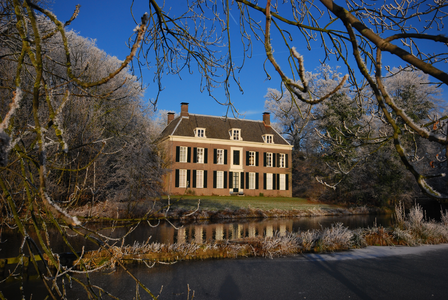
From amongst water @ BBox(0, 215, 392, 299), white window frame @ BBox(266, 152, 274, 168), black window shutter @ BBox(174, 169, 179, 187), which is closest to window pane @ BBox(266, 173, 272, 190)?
white window frame @ BBox(266, 152, 274, 168)

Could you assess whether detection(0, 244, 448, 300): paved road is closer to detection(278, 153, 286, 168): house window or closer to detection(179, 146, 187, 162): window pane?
detection(179, 146, 187, 162): window pane

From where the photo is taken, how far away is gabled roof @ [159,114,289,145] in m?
26.0

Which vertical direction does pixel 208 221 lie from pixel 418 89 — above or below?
below

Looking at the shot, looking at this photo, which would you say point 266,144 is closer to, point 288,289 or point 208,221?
point 208,221

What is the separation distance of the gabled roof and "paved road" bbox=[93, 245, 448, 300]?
777 inches

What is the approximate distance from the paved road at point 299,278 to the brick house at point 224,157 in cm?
1839

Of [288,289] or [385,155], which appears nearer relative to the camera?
[288,289]

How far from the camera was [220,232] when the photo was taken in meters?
11.0

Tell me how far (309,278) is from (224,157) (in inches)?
846

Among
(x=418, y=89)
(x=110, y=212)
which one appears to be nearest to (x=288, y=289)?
(x=110, y=212)

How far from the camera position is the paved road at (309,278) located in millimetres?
4516

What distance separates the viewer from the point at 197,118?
27641 mm

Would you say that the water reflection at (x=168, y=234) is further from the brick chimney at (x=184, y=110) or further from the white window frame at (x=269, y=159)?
the brick chimney at (x=184, y=110)

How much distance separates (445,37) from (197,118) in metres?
26.6
